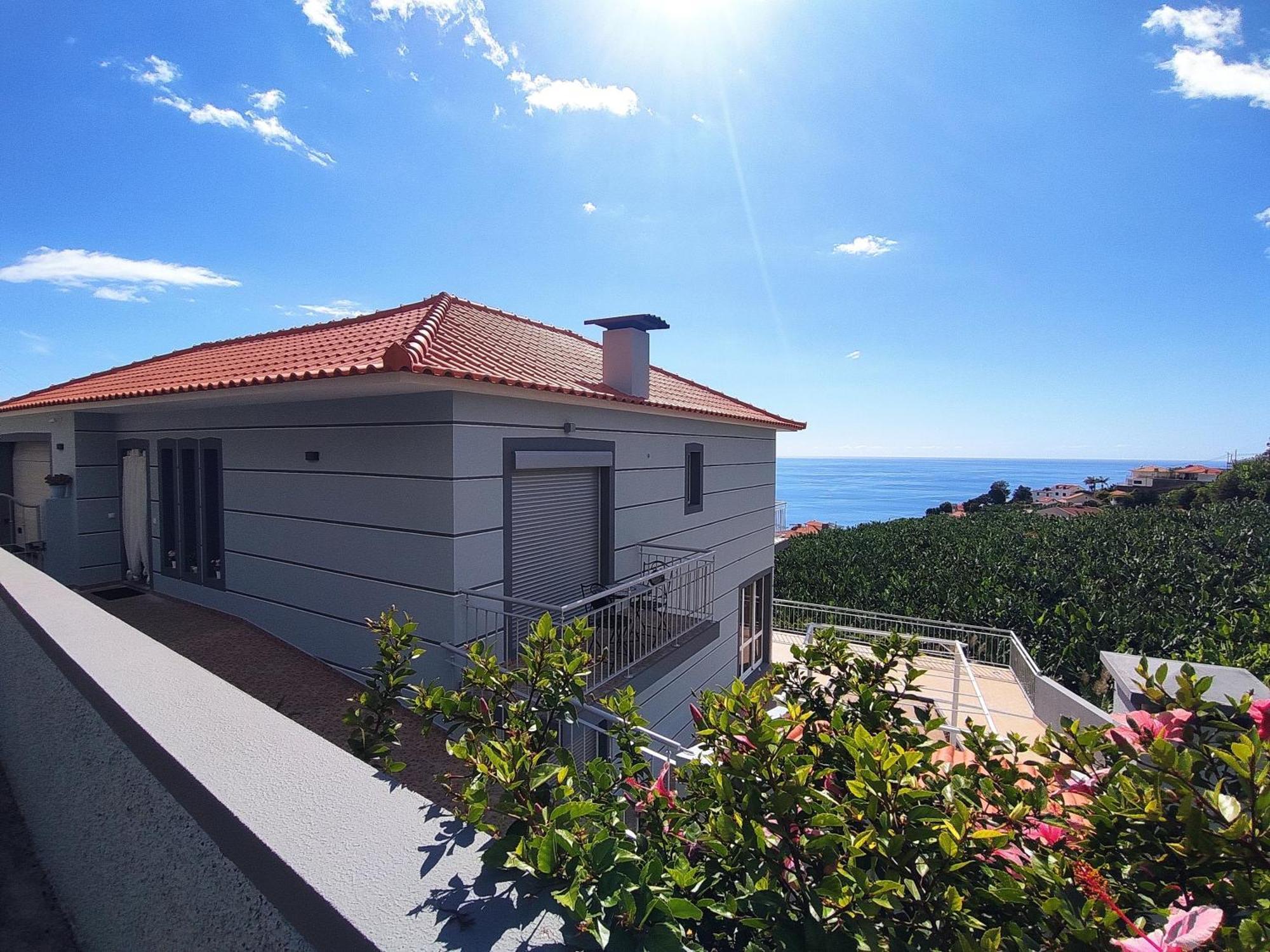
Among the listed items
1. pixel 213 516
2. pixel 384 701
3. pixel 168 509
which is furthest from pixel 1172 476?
pixel 168 509

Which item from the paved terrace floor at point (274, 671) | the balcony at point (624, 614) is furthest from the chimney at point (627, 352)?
the paved terrace floor at point (274, 671)

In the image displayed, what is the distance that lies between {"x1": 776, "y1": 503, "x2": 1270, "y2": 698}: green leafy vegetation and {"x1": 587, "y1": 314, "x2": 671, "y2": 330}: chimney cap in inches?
430

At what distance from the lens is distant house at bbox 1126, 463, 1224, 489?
234 feet

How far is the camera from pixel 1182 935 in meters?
1.10

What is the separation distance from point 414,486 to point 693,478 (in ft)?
19.4

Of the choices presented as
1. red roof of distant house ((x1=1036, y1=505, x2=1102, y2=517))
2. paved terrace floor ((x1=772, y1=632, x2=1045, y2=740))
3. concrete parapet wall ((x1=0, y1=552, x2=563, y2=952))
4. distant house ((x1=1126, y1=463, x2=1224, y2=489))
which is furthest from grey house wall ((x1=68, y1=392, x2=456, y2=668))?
distant house ((x1=1126, y1=463, x2=1224, y2=489))

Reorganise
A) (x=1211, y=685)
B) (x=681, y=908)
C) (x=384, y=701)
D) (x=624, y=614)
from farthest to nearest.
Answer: (x=624, y=614)
(x=384, y=701)
(x=1211, y=685)
(x=681, y=908)

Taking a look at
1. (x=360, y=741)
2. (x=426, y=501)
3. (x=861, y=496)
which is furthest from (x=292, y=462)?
(x=861, y=496)

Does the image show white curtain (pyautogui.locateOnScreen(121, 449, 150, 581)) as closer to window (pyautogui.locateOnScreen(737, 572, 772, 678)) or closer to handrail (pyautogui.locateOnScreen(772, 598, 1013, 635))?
window (pyautogui.locateOnScreen(737, 572, 772, 678))

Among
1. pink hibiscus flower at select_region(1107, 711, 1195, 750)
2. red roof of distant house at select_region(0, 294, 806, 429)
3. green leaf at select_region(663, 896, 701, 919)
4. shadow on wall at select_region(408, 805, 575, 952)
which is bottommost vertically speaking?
shadow on wall at select_region(408, 805, 575, 952)

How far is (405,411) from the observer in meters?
5.88

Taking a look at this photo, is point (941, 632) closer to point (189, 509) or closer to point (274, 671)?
point (274, 671)

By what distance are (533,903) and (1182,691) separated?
2015 mm

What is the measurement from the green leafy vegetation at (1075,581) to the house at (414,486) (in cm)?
975
